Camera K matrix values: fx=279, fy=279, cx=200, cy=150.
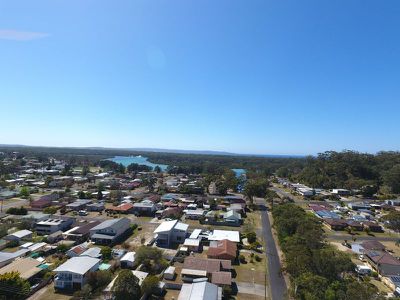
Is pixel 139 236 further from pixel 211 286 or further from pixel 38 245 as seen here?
pixel 211 286

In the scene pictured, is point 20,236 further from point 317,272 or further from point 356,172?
point 356,172

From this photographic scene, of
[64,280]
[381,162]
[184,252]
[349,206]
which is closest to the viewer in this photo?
[64,280]

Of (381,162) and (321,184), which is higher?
(381,162)

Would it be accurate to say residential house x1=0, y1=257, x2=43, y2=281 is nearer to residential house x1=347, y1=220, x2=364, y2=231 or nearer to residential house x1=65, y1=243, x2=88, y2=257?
residential house x1=65, y1=243, x2=88, y2=257

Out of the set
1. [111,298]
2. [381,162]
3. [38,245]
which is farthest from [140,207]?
[381,162]

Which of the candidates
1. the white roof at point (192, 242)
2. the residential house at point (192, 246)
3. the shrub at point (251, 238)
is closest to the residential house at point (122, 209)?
the white roof at point (192, 242)

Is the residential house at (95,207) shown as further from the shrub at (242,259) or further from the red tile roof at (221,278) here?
the red tile roof at (221,278)

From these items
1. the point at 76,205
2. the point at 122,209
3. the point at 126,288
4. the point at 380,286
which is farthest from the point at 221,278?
the point at 76,205
